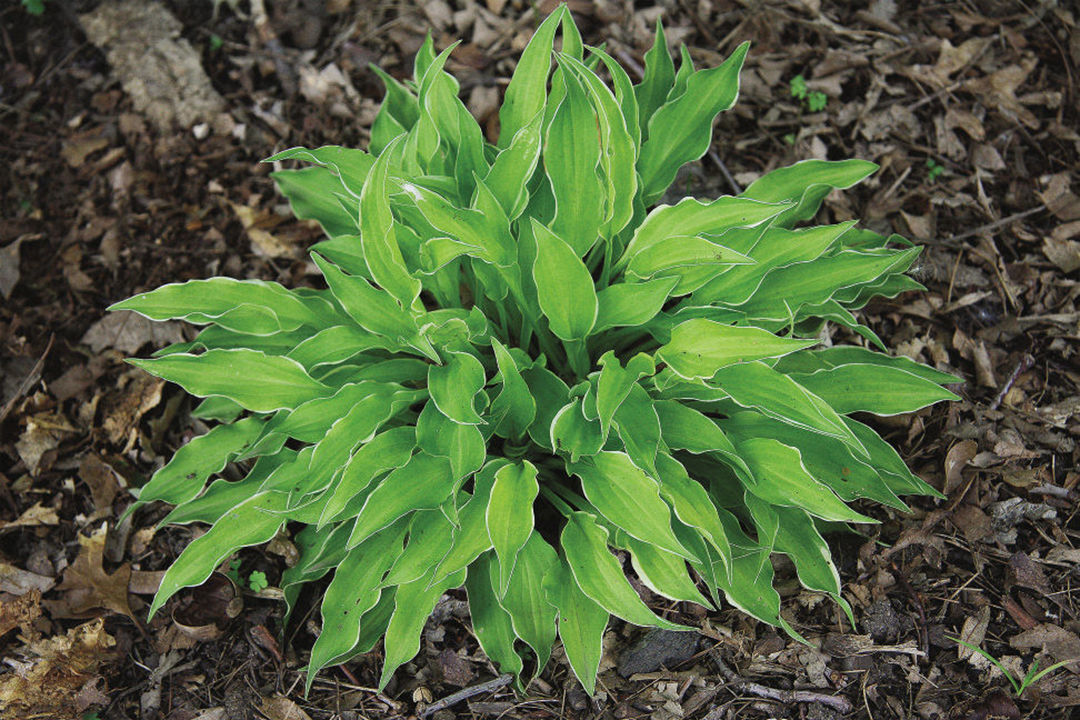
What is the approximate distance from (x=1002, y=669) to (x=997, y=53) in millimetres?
2793

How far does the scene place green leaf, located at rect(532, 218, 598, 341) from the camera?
2.22 metres

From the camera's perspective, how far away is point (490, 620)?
254 centimetres

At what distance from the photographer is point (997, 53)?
3738 mm

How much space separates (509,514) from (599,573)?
1.11ft

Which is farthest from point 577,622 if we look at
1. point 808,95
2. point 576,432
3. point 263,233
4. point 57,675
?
point 808,95

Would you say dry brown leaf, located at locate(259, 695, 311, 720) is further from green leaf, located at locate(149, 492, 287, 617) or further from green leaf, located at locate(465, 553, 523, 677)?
green leaf, located at locate(465, 553, 523, 677)

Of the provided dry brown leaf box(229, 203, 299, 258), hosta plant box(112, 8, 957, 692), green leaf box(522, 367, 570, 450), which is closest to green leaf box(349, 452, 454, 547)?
hosta plant box(112, 8, 957, 692)

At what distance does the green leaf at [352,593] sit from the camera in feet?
7.98

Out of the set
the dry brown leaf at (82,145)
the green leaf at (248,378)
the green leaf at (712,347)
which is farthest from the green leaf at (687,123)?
the dry brown leaf at (82,145)

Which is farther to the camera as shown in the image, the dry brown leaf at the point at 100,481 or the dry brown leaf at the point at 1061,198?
the dry brown leaf at the point at 1061,198

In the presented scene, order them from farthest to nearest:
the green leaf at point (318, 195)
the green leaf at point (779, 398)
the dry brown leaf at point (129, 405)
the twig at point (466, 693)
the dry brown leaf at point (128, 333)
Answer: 1. the dry brown leaf at point (128, 333)
2. the dry brown leaf at point (129, 405)
3. the green leaf at point (318, 195)
4. the twig at point (466, 693)
5. the green leaf at point (779, 398)

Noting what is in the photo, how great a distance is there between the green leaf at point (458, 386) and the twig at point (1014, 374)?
195cm

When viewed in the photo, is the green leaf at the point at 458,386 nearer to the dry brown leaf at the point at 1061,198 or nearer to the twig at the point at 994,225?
the twig at the point at 994,225

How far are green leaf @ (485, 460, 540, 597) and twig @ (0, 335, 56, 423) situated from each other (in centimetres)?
229
